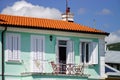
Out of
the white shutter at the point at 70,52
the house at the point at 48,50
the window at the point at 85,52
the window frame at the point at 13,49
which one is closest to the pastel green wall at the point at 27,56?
the house at the point at 48,50

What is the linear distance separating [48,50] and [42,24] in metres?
2.11

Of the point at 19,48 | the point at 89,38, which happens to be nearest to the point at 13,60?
the point at 19,48

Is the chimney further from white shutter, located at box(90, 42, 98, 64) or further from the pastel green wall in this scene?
the pastel green wall

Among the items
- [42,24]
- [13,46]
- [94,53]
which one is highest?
[42,24]

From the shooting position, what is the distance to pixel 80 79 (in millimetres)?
32031

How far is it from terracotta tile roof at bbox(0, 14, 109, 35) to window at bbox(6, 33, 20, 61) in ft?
3.06

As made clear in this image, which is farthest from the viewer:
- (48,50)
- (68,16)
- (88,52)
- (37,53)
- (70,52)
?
(68,16)

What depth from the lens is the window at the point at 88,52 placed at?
111 feet

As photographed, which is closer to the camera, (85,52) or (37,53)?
(37,53)

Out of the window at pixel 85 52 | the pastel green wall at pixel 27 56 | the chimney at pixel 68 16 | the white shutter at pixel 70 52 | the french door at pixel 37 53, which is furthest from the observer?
the chimney at pixel 68 16

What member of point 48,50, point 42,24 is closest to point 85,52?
point 48,50

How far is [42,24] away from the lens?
3334 cm

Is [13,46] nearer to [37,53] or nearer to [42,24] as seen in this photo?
[37,53]

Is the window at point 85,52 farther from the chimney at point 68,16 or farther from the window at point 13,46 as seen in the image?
the window at point 13,46
